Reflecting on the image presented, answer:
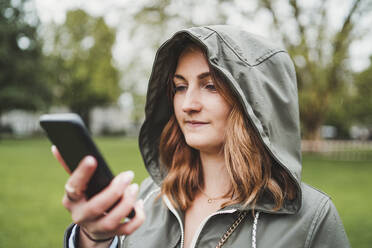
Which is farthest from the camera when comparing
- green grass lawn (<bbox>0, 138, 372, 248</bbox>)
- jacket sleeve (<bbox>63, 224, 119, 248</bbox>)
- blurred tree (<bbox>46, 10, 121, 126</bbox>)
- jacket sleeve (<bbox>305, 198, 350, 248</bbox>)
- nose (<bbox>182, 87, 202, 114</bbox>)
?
blurred tree (<bbox>46, 10, 121, 126</bbox>)

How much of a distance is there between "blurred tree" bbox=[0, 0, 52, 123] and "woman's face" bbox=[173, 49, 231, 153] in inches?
1333

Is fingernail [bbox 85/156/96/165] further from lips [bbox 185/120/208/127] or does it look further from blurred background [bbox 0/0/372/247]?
blurred background [bbox 0/0/372/247]

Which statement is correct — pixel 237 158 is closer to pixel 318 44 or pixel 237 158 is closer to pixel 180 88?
pixel 180 88

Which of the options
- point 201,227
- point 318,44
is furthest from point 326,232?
point 318,44

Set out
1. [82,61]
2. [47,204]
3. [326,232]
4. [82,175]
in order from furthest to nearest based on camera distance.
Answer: [82,61]
[47,204]
[326,232]
[82,175]

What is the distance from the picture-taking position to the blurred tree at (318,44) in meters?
15.7

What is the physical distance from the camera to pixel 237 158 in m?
1.99

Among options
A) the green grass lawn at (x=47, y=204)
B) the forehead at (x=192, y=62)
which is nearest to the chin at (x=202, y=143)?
the forehead at (x=192, y=62)

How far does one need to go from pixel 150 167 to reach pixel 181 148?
0.98 feet

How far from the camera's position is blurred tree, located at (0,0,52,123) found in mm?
31641

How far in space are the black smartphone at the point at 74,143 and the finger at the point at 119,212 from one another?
0.28 ft

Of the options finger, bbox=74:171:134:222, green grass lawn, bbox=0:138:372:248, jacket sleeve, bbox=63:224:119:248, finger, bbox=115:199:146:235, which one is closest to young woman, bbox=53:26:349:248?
jacket sleeve, bbox=63:224:119:248

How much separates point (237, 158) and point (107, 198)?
41.6 inches

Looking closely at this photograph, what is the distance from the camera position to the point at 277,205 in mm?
1900
